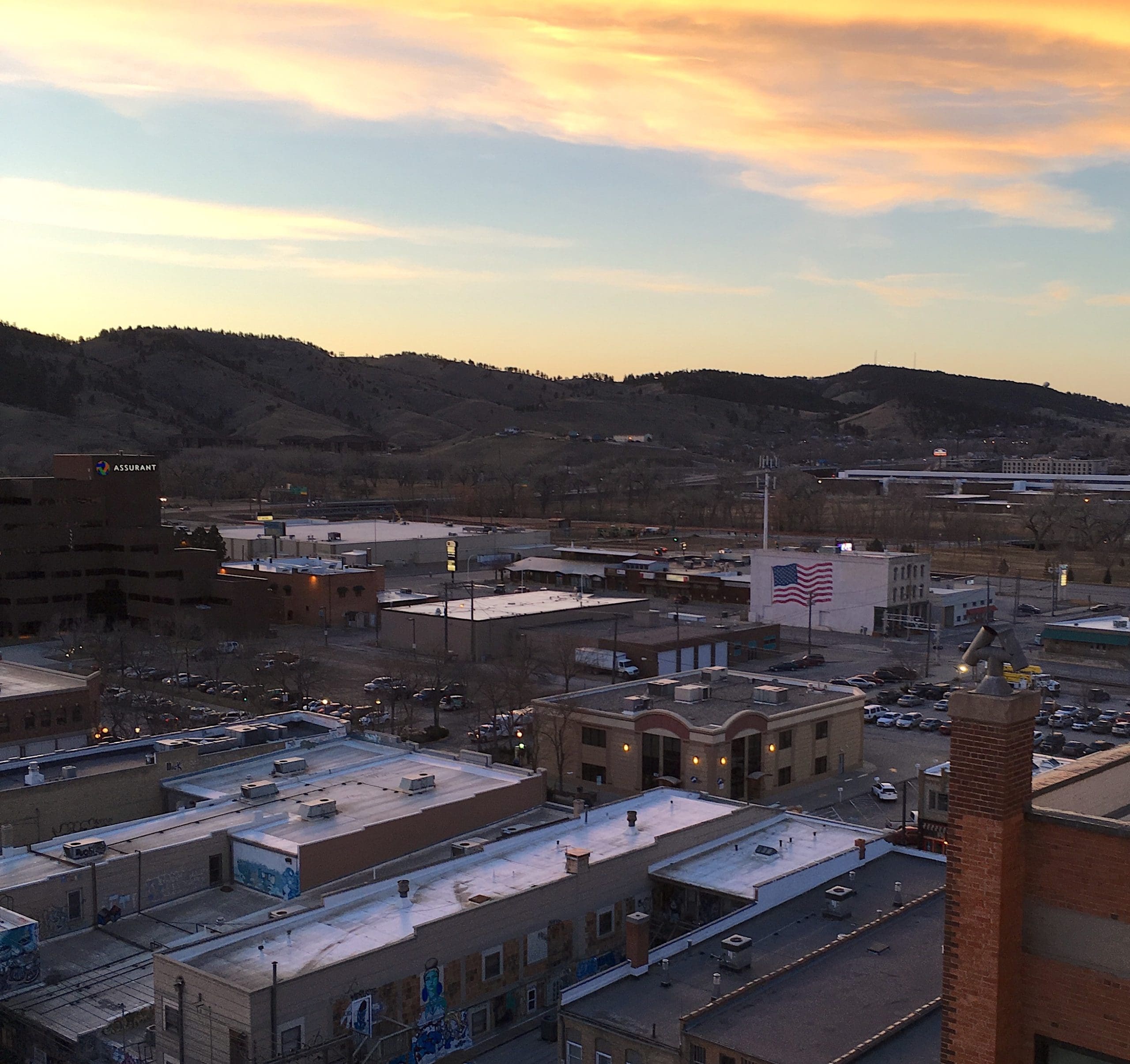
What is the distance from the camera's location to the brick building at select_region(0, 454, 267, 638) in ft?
213

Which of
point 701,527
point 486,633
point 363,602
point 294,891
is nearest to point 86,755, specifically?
point 294,891

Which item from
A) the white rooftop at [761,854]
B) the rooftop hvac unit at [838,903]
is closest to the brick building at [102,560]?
the white rooftop at [761,854]

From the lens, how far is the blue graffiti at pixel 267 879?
24.6m

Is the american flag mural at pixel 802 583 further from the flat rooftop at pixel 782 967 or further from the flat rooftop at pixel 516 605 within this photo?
the flat rooftop at pixel 782 967

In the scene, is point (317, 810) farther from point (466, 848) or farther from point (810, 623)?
point (810, 623)

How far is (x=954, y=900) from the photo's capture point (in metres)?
8.44

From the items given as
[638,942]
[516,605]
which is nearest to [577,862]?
[638,942]

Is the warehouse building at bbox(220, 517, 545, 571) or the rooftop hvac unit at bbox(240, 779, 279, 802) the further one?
the warehouse building at bbox(220, 517, 545, 571)

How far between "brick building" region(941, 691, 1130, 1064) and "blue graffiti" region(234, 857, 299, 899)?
1838cm

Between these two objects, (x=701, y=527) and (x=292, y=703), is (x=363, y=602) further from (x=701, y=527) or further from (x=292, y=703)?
(x=701, y=527)

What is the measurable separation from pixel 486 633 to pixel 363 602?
45.4 ft

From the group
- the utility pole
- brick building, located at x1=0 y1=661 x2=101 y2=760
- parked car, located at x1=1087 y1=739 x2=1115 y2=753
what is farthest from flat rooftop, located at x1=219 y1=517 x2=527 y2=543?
parked car, located at x1=1087 y1=739 x2=1115 y2=753

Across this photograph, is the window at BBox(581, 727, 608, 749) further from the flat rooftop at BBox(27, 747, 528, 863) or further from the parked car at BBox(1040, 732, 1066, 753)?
the parked car at BBox(1040, 732, 1066, 753)

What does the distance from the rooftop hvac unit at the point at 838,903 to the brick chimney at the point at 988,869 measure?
15.2m
